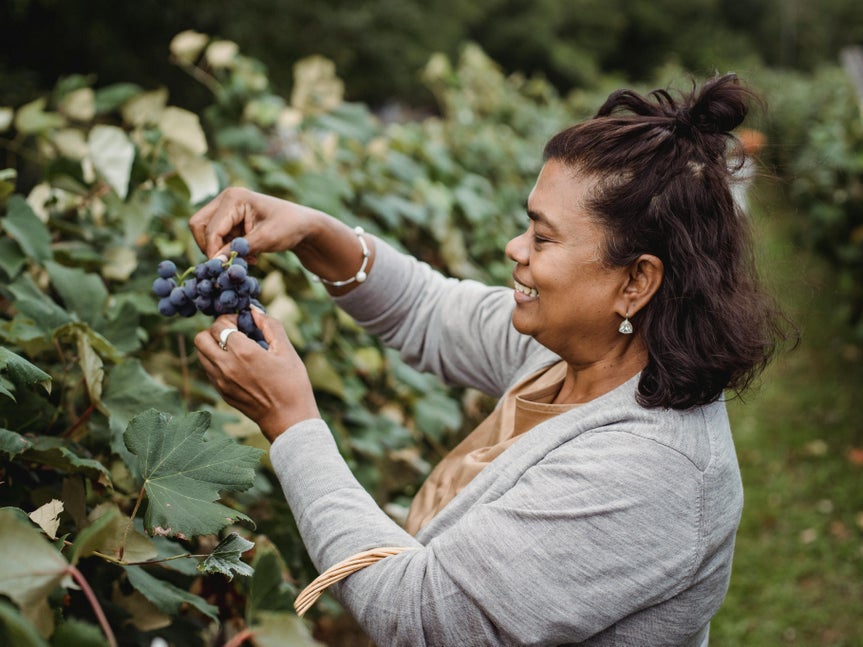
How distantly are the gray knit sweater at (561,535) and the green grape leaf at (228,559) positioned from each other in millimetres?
232

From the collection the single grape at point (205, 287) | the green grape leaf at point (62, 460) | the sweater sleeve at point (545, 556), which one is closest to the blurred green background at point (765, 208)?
the sweater sleeve at point (545, 556)

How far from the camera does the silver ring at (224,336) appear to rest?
61.9 inches

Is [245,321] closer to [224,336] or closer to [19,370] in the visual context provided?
[224,336]

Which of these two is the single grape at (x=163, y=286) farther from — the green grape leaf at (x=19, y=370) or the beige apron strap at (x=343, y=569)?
the beige apron strap at (x=343, y=569)

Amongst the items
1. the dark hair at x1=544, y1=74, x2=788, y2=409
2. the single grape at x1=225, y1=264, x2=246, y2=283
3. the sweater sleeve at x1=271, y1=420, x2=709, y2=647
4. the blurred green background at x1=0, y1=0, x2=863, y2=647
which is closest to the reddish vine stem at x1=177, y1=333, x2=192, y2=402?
the single grape at x1=225, y1=264, x2=246, y2=283

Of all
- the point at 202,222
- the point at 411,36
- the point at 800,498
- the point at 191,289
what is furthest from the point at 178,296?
the point at 411,36

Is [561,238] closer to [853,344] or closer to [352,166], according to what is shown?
[352,166]

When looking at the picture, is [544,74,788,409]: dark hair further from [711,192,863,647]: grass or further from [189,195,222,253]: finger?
[189,195,222,253]: finger

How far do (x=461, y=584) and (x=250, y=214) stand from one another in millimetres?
900

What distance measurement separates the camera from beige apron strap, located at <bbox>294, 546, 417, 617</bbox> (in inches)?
57.4

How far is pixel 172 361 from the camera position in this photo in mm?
1962

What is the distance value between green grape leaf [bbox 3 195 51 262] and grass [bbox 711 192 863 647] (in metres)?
1.53

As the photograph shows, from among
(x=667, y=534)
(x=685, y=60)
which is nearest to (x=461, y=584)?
(x=667, y=534)

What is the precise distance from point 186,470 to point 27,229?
0.83 meters
